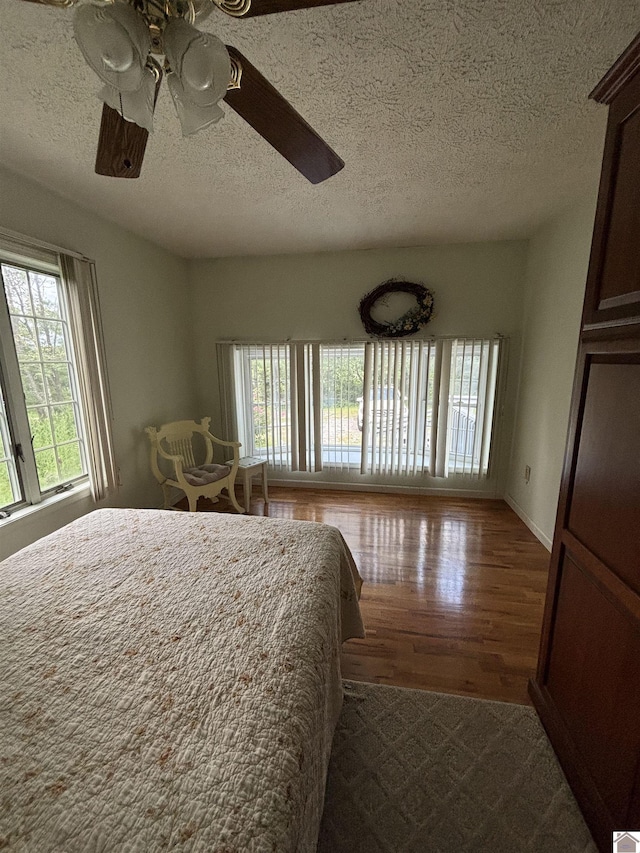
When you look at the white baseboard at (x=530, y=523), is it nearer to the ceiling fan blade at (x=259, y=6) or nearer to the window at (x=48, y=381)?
the ceiling fan blade at (x=259, y=6)

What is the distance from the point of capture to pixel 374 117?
1498mm

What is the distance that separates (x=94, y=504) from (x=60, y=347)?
1.16 meters

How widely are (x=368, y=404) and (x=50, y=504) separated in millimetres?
2783

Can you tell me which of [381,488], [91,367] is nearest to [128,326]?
[91,367]

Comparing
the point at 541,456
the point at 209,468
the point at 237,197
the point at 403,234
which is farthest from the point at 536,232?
the point at 209,468

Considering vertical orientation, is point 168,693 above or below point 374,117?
below

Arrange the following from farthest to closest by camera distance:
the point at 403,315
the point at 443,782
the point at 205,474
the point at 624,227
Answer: the point at 403,315, the point at 205,474, the point at 443,782, the point at 624,227

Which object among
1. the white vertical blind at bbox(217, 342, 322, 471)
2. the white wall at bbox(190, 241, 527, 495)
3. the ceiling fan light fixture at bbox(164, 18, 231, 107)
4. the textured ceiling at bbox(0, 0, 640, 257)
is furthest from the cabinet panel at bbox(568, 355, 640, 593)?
the white vertical blind at bbox(217, 342, 322, 471)

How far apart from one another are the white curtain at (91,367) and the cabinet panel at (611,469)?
9.30ft

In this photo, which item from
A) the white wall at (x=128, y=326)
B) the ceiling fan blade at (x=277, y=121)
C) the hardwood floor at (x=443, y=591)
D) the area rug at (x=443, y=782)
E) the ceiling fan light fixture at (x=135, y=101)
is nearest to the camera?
the ceiling fan light fixture at (x=135, y=101)

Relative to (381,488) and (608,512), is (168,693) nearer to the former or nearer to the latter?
(608,512)

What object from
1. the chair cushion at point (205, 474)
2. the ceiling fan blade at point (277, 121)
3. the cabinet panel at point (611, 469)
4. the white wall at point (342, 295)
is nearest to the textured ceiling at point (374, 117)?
the ceiling fan blade at point (277, 121)

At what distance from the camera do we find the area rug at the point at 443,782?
1.06 metres

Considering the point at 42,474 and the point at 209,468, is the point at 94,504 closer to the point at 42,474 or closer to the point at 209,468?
the point at 42,474
